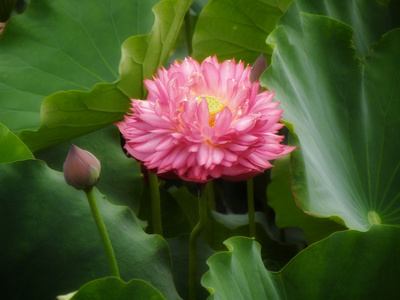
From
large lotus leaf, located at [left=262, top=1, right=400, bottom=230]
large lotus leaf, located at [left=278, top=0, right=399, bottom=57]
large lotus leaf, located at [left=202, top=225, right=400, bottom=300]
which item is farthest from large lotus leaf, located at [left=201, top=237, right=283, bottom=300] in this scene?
large lotus leaf, located at [left=278, top=0, right=399, bottom=57]

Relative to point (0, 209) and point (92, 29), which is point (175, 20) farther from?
point (0, 209)

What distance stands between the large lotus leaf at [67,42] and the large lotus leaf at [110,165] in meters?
0.13

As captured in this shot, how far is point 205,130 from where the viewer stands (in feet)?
2.09

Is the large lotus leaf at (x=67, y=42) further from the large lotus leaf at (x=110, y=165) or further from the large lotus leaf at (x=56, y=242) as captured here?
the large lotus leaf at (x=56, y=242)

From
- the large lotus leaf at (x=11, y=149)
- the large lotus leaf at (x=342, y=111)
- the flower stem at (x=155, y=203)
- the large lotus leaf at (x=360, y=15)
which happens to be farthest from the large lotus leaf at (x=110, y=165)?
the large lotus leaf at (x=360, y=15)

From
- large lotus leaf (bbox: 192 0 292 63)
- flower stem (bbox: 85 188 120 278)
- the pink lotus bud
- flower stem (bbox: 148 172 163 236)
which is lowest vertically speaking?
flower stem (bbox: 148 172 163 236)

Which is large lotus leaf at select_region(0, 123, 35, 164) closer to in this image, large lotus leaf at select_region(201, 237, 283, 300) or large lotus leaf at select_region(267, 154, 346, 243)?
large lotus leaf at select_region(201, 237, 283, 300)

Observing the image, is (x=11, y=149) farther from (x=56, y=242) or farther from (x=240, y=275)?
(x=240, y=275)

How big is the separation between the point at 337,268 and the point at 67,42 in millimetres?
648

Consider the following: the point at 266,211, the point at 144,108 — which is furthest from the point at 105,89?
the point at 266,211

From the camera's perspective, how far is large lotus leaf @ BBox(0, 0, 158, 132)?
3.33 feet

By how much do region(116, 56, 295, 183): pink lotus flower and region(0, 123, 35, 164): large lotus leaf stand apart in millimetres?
132

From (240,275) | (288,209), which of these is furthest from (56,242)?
(288,209)

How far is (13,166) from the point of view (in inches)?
26.4
